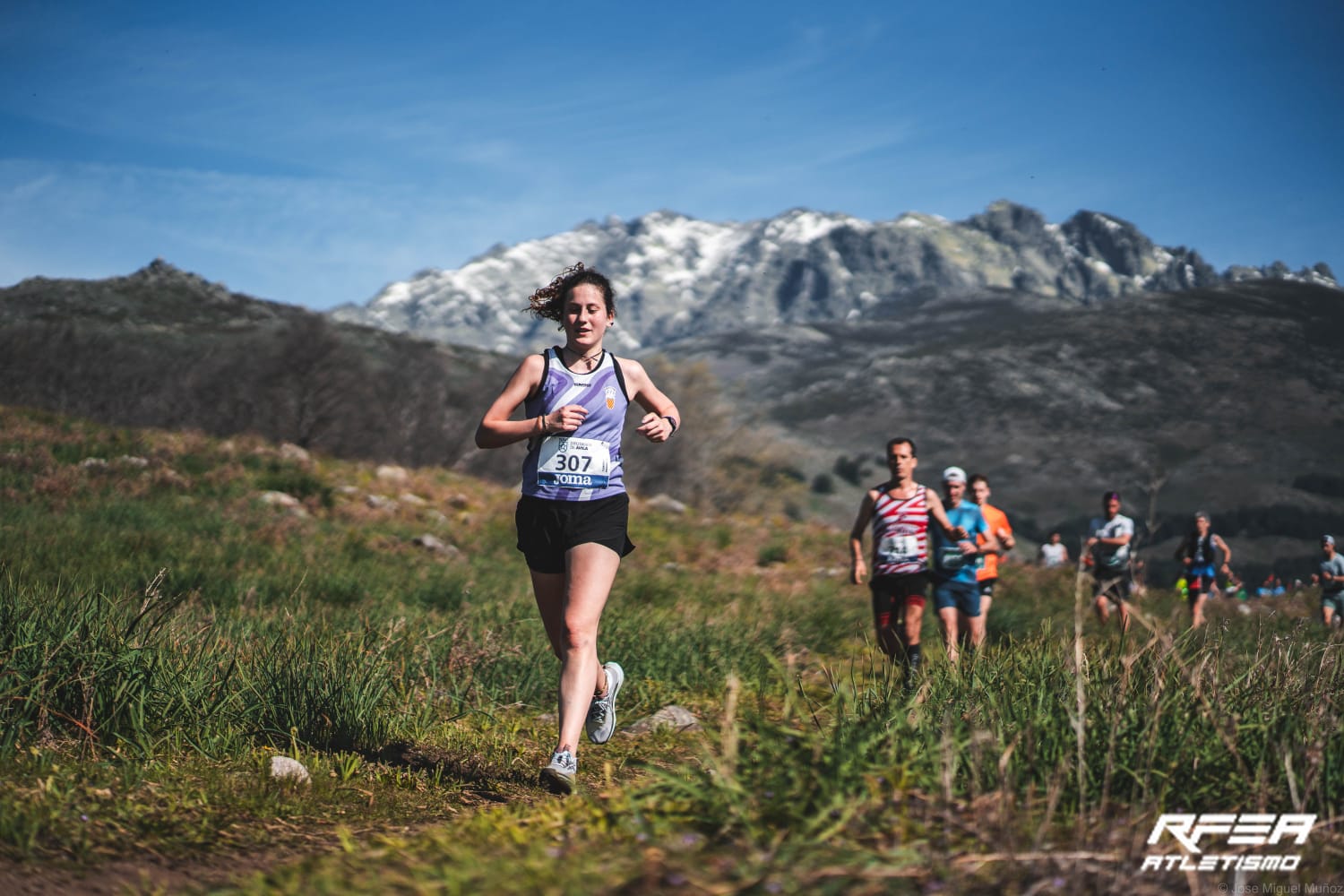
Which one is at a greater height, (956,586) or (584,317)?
(584,317)

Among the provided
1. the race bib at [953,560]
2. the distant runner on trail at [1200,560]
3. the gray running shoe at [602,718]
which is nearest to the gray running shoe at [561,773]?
the gray running shoe at [602,718]

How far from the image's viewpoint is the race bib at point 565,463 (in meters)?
4.20

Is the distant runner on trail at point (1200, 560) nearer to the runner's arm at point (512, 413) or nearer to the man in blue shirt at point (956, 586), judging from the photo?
the man in blue shirt at point (956, 586)

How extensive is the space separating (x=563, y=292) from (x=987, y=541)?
18.6 ft

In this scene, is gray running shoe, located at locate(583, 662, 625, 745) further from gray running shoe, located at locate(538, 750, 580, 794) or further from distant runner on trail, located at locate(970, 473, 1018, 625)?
distant runner on trail, located at locate(970, 473, 1018, 625)

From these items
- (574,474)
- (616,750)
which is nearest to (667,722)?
(616,750)

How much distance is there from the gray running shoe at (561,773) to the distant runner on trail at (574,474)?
0.11 m

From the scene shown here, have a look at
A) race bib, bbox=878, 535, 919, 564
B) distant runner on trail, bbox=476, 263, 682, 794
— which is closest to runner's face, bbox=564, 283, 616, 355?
distant runner on trail, bbox=476, 263, 682, 794

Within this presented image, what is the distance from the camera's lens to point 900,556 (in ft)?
23.9

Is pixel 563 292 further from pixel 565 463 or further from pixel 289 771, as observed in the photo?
pixel 289 771

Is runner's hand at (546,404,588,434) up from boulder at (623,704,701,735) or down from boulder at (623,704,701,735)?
up

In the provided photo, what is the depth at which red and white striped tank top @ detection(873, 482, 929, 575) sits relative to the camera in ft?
23.9

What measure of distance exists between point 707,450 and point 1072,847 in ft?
127

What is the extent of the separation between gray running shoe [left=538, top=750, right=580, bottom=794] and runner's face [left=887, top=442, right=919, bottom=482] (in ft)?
13.7
